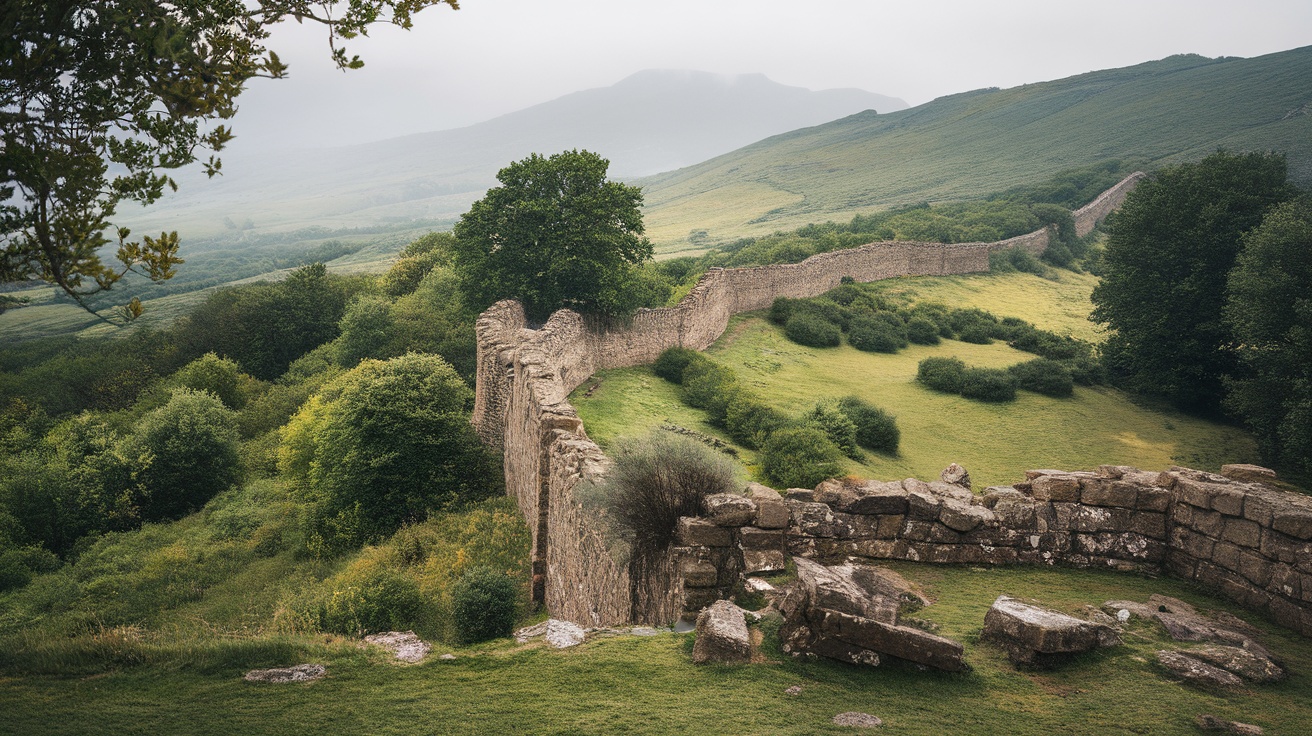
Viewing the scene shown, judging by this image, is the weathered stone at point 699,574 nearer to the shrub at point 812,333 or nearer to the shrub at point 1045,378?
the shrub at point 1045,378

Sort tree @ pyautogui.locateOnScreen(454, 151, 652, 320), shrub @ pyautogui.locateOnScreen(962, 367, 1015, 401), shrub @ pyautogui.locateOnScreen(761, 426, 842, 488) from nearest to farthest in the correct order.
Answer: shrub @ pyautogui.locateOnScreen(761, 426, 842, 488)
tree @ pyautogui.locateOnScreen(454, 151, 652, 320)
shrub @ pyautogui.locateOnScreen(962, 367, 1015, 401)

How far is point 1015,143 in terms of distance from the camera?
140 metres

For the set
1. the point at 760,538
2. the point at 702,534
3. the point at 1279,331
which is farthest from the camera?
the point at 1279,331

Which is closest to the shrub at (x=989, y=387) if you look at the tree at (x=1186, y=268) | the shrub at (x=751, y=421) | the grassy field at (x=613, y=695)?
the tree at (x=1186, y=268)

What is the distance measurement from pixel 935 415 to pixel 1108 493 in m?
17.2

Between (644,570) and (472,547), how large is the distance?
23.2 feet

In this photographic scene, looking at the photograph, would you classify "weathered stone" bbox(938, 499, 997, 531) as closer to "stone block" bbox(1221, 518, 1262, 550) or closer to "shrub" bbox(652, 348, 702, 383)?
"stone block" bbox(1221, 518, 1262, 550)

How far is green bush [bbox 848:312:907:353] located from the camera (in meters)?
35.2

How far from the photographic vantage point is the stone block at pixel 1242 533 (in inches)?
327

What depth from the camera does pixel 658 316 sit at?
27.8 meters

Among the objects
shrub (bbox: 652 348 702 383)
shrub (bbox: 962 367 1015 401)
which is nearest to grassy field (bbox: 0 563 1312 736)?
shrub (bbox: 652 348 702 383)

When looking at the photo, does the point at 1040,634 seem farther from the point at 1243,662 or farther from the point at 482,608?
the point at 482,608

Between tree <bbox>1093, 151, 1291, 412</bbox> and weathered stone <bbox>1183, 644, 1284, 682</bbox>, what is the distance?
2509 centimetres

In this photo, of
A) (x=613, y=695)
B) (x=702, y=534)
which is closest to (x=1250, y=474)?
(x=702, y=534)
